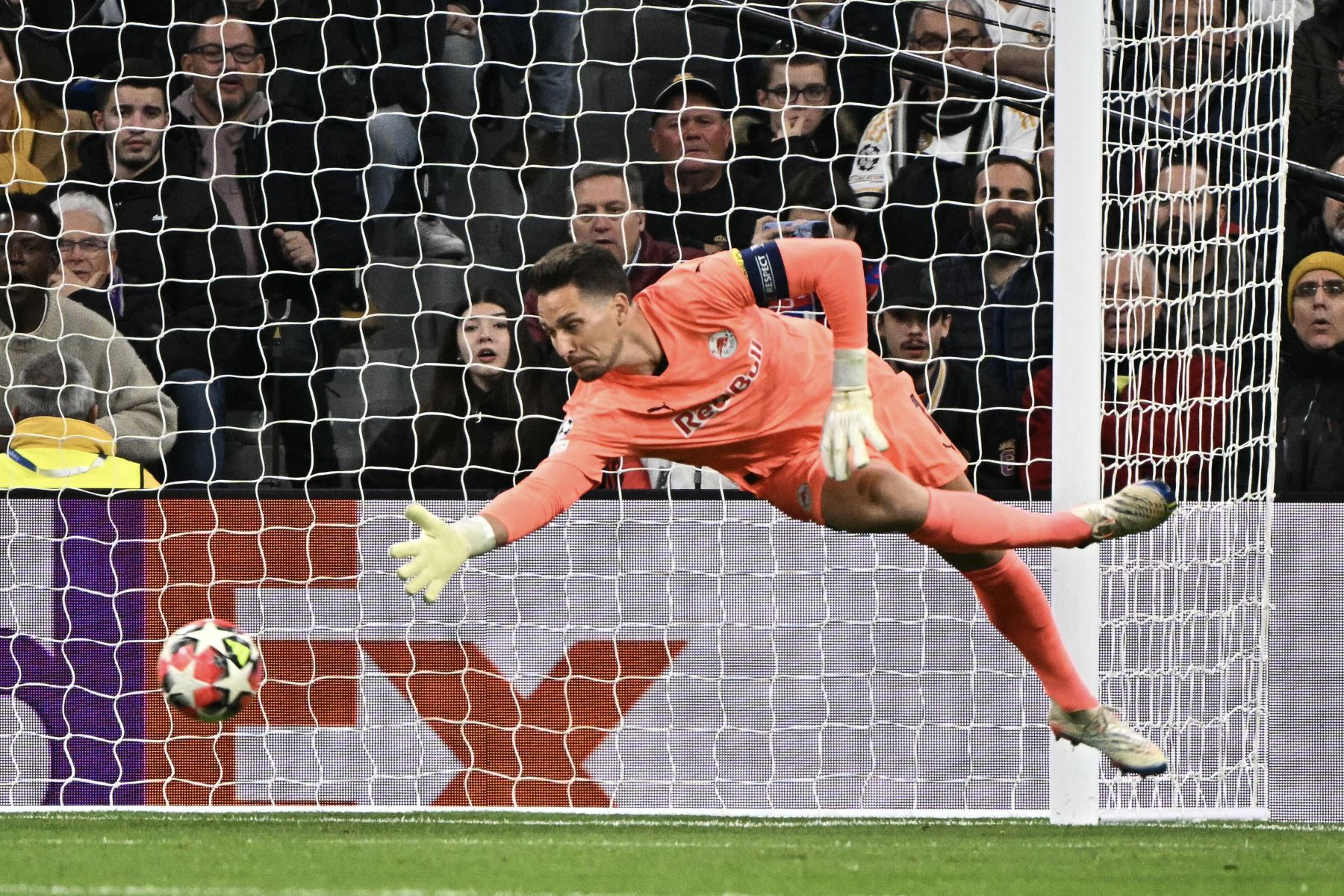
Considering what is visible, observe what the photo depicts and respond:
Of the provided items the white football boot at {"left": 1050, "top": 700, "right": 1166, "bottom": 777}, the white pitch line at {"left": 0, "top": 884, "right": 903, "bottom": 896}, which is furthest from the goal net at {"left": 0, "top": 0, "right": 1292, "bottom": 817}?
the white pitch line at {"left": 0, "top": 884, "right": 903, "bottom": 896}

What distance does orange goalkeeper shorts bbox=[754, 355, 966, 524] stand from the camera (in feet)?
15.6

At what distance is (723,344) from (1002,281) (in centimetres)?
186

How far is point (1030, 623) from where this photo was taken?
4.88 m

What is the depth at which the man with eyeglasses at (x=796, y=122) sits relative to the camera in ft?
20.5

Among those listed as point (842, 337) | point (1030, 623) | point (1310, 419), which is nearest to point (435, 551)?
point (842, 337)

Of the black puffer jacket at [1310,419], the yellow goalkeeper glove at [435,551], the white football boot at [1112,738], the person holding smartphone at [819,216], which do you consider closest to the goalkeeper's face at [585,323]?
the yellow goalkeeper glove at [435,551]

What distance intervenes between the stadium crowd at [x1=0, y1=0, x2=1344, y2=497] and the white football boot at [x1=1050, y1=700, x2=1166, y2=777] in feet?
3.68

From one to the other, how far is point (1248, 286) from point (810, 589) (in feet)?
5.71

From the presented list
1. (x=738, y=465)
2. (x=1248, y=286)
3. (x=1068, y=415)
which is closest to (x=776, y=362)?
(x=738, y=465)

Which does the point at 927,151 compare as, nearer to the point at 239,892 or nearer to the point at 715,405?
the point at 715,405

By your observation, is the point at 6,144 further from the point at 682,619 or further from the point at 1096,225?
the point at 1096,225

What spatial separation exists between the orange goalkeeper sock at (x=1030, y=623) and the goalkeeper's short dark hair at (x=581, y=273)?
134cm

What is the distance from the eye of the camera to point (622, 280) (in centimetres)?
460

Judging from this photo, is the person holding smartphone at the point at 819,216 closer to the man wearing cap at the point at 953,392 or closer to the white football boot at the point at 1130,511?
the man wearing cap at the point at 953,392
